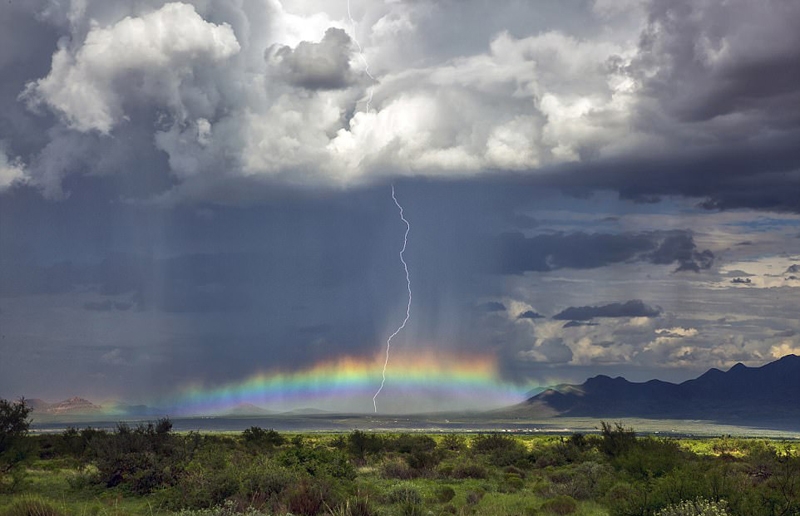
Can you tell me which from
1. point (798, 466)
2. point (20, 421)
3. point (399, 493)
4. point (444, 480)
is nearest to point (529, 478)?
point (444, 480)

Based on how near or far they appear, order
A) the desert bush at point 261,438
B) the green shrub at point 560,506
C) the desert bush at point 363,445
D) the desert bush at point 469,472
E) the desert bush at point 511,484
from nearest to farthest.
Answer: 1. the green shrub at point 560,506
2. the desert bush at point 511,484
3. the desert bush at point 469,472
4. the desert bush at point 363,445
5. the desert bush at point 261,438

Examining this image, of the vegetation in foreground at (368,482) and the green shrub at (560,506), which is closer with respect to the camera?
the vegetation in foreground at (368,482)

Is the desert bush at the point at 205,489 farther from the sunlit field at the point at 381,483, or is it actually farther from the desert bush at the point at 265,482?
the desert bush at the point at 265,482

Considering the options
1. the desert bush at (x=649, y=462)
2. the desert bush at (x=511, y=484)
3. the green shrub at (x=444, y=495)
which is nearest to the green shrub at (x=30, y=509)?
the green shrub at (x=444, y=495)

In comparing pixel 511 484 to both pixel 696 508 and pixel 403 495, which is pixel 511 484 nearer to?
pixel 403 495

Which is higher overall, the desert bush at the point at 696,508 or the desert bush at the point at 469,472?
the desert bush at the point at 696,508

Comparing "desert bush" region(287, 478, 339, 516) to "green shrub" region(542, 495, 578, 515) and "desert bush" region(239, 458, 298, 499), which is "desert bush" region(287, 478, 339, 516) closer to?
"desert bush" region(239, 458, 298, 499)

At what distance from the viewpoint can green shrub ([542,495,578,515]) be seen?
100 ft

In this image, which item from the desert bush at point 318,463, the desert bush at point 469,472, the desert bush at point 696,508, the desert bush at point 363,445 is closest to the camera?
the desert bush at point 696,508

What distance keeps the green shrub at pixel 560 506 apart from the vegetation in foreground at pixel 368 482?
0.05 meters

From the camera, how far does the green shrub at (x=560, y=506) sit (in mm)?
30533

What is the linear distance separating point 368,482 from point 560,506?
11596mm

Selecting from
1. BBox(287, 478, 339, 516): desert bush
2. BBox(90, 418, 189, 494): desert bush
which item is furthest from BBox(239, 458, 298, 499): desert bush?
BBox(90, 418, 189, 494): desert bush

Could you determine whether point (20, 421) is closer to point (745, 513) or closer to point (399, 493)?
point (399, 493)
